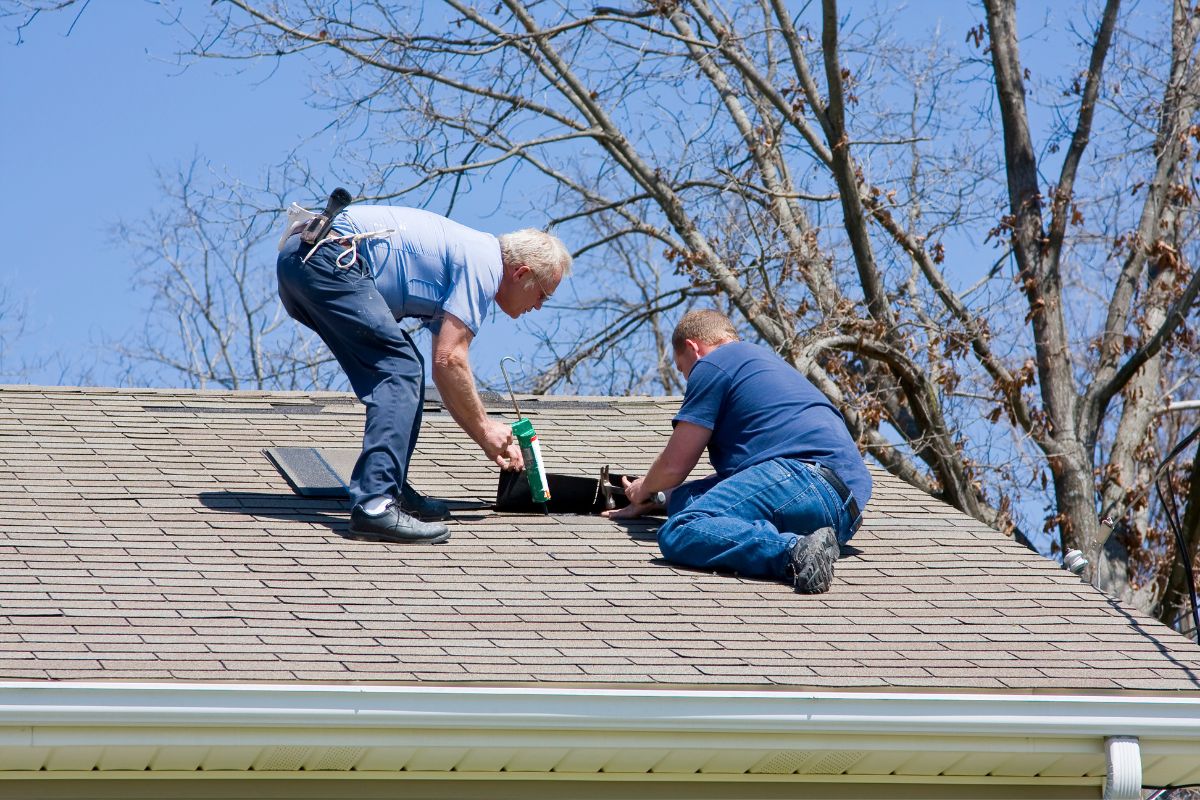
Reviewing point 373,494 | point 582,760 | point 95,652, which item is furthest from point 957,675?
point 95,652

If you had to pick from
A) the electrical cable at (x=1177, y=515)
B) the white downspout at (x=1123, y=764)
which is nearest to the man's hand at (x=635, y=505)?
the electrical cable at (x=1177, y=515)

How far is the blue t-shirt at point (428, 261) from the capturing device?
17.9ft

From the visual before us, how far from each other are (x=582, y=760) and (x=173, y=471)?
2.94 meters

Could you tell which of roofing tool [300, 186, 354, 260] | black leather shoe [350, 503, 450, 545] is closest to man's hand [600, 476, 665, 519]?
black leather shoe [350, 503, 450, 545]

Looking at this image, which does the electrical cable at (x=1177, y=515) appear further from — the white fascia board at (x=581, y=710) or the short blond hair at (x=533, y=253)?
the short blond hair at (x=533, y=253)

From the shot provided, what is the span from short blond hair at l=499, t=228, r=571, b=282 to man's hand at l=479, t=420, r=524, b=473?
619mm

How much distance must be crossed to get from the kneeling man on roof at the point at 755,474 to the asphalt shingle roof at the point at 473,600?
0.12 m

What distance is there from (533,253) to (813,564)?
1.61 m

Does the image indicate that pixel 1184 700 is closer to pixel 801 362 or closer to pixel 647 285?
pixel 801 362

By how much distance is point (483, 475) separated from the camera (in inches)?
267

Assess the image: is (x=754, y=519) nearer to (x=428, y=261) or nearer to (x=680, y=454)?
(x=680, y=454)

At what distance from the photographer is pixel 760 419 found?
18.4 feet

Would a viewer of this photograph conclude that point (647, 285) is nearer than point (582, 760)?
No

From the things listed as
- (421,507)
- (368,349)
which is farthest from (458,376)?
(421,507)
